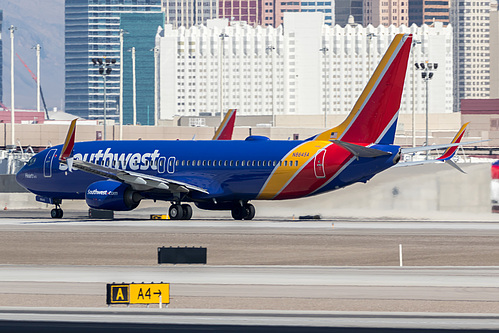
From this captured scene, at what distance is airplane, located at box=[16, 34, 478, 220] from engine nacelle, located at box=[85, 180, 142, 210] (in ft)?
0.18

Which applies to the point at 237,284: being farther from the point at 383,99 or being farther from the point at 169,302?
the point at 383,99

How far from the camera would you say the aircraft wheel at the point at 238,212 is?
61.5 meters

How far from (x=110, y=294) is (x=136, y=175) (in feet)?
101

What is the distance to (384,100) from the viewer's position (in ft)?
183

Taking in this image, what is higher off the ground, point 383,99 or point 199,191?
point 383,99

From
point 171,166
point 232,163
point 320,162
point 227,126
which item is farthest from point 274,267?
point 227,126

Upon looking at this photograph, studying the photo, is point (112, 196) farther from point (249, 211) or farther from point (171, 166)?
point (249, 211)

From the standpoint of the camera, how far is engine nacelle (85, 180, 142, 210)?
58.8 m

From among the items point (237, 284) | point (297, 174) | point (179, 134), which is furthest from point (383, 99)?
point (179, 134)

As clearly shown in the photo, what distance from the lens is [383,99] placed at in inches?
2200

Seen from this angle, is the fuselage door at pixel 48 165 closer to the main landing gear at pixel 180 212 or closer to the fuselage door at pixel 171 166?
the fuselage door at pixel 171 166

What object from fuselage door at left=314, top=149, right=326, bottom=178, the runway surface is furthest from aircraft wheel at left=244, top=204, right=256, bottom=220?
fuselage door at left=314, top=149, right=326, bottom=178

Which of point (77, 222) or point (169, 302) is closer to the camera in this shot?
point (169, 302)

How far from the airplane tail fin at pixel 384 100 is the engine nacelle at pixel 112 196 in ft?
42.3
